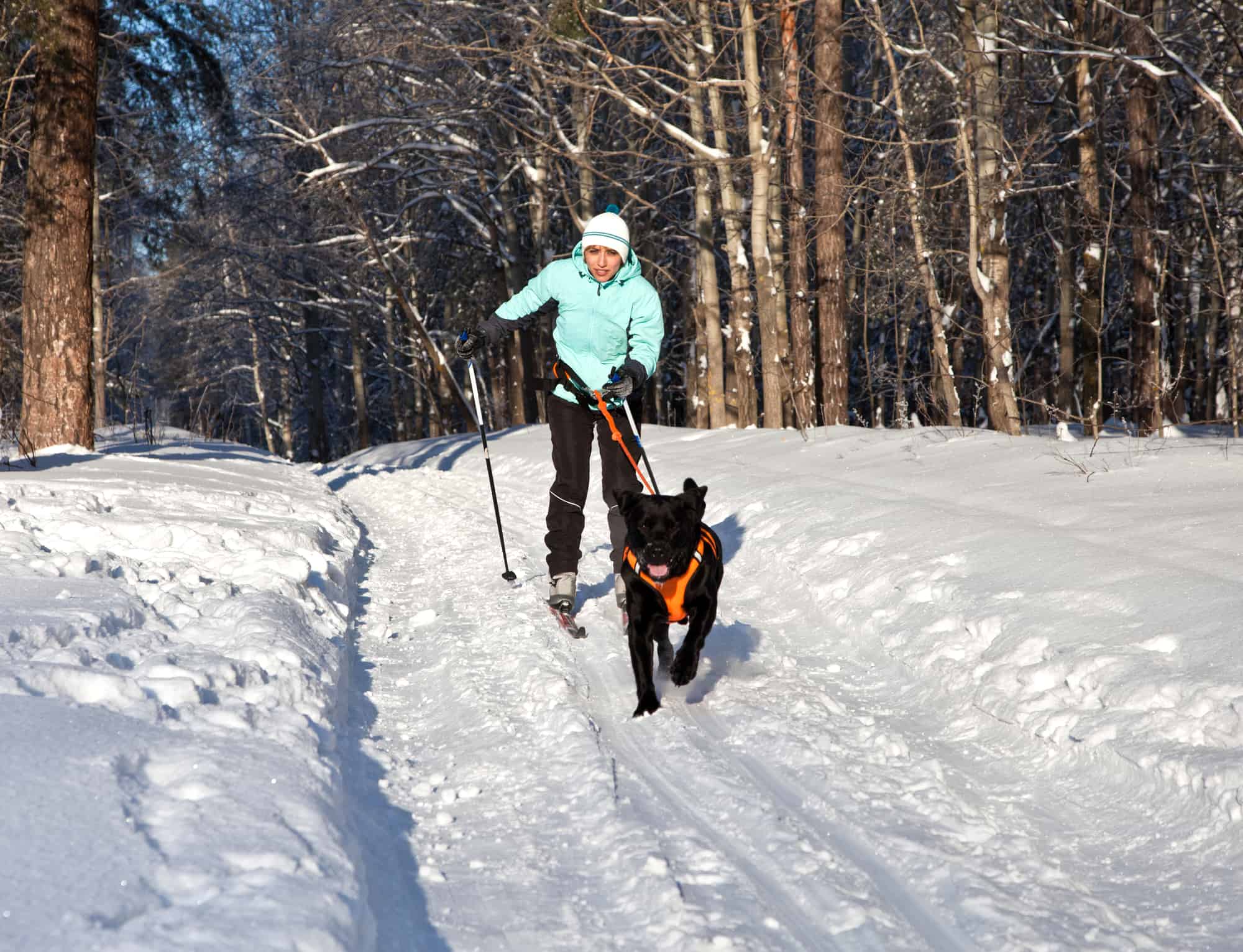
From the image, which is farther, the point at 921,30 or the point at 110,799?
the point at 921,30

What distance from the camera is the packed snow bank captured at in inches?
86.8

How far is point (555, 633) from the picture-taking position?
5520mm

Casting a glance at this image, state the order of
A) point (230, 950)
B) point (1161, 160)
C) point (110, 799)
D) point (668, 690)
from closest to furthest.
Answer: point (230, 950) < point (110, 799) < point (668, 690) < point (1161, 160)

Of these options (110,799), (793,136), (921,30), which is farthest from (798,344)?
(110,799)

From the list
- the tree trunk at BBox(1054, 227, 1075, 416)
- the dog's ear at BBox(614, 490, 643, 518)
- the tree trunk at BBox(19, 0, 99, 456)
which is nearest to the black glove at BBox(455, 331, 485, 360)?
the dog's ear at BBox(614, 490, 643, 518)

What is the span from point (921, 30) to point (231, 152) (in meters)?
15.4

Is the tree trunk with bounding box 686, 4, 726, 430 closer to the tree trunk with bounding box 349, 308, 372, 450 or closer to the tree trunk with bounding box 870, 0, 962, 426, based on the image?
the tree trunk with bounding box 870, 0, 962, 426

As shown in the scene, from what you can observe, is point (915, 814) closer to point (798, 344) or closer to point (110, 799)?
point (110, 799)

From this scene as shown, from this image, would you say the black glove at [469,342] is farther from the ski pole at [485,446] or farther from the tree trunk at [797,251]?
the tree trunk at [797,251]

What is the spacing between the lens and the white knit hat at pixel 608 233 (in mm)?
5582

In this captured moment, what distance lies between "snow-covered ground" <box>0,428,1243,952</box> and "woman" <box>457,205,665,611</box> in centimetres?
53

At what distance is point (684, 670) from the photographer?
14.7ft

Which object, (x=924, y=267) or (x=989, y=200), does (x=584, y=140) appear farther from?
(x=989, y=200)

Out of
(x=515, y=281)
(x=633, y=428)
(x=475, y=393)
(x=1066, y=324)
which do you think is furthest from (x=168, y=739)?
(x=515, y=281)
